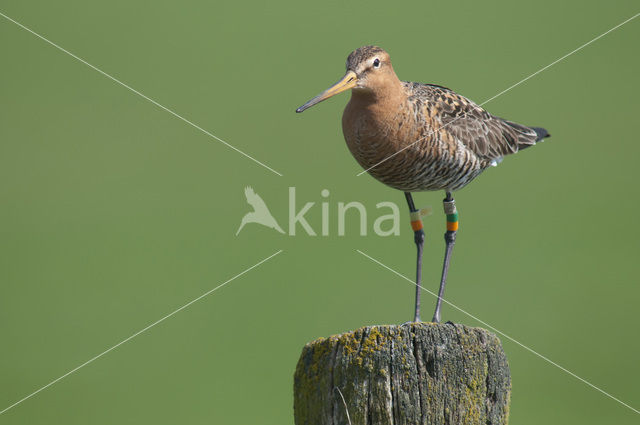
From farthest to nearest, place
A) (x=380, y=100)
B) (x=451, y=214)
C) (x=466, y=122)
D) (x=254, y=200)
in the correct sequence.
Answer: (x=254, y=200) < (x=451, y=214) < (x=466, y=122) < (x=380, y=100)

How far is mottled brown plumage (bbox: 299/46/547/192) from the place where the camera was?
6.90 metres

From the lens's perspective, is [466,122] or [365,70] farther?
[466,122]

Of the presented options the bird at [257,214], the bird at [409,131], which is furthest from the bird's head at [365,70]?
the bird at [257,214]

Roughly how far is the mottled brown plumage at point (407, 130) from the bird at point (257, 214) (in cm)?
610

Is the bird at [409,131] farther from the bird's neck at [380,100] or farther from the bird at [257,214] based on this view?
the bird at [257,214]

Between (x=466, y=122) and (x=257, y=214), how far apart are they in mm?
6798

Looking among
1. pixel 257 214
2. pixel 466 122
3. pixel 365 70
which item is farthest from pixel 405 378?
pixel 257 214

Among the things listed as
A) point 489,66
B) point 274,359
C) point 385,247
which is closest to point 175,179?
point 385,247

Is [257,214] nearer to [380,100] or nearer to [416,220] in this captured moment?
[416,220]

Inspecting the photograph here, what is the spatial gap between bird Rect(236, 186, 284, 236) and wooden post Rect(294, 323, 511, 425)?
29.4 feet

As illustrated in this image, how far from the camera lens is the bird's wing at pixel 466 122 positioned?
292 inches

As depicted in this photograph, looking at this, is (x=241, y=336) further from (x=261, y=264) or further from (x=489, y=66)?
(x=489, y=66)

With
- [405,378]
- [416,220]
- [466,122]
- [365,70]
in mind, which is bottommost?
[405,378]

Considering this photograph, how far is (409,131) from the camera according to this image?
7059 mm
